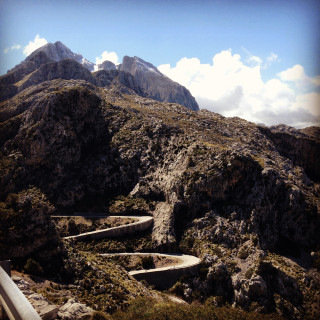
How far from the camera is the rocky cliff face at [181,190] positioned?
49.5 metres

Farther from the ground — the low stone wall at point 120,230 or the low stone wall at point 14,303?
the low stone wall at point 14,303

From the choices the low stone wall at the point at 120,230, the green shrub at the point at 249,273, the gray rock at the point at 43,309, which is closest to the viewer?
the gray rock at the point at 43,309

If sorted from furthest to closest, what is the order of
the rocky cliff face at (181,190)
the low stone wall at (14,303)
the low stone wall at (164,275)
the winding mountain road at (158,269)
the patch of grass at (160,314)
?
1. the winding mountain road at (158,269)
2. the low stone wall at (164,275)
3. the rocky cliff face at (181,190)
4. the patch of grass at (160,314)
5. the low stone wall at (14,303)

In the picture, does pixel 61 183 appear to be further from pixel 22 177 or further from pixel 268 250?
pixel 268 250

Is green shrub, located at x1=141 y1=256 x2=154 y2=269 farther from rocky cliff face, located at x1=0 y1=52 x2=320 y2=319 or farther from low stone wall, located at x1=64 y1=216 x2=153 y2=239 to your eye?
low stone wall, located at x1=64 y1=216 x2=153 y2=239

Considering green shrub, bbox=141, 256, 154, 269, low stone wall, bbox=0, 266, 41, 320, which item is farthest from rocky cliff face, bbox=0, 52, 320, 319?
low stone wall, bbox=0, 266, 41, 320

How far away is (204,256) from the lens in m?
56.5

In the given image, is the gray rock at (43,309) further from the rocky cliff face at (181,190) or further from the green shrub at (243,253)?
the green shrub at (243,253)

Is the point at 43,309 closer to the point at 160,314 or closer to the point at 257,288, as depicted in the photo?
the point at 160,314

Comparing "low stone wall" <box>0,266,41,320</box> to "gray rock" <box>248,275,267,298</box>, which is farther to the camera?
"gray rock" <box>248,275,267,298</box>

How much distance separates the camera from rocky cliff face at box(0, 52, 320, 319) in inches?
1949

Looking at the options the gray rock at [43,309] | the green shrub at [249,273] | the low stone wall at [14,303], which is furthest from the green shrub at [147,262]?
the low stone wall at [14,303]

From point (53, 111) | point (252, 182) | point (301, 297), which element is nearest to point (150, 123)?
point (53, 111)

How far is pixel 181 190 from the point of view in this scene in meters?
72.5
